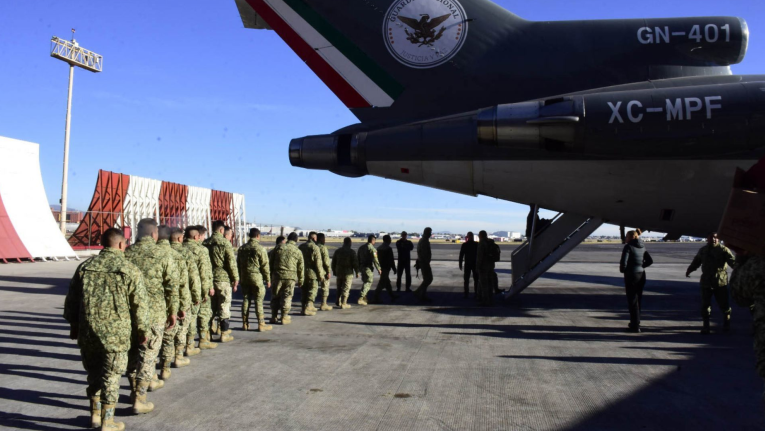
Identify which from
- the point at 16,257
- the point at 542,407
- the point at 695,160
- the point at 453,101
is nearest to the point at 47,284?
the point at 16,257

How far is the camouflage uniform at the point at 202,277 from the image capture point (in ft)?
21.7

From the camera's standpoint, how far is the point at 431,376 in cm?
580

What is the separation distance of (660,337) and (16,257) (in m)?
26.9

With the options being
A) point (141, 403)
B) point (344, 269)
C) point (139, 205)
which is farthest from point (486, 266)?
point (139, 205)

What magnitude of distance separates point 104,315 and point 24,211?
25.5m

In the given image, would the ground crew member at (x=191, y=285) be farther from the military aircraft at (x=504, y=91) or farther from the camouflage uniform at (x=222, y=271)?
the military aircraft at (x=504, y=91)

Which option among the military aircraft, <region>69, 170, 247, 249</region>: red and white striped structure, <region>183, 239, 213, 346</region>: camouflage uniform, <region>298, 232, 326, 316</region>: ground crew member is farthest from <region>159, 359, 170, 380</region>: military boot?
<region>69, 170, 247, 249</region>: red and white striped structure

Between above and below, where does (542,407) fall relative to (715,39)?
below

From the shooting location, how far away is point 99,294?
423 centimetres

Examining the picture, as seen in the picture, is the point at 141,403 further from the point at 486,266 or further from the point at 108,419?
the point at 486,266

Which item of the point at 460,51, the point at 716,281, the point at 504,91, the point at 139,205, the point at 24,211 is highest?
the point at 460,51

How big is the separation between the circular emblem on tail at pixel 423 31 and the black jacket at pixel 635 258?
471cm

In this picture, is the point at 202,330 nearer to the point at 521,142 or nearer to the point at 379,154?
the point at 379,154

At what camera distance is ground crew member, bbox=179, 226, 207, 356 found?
6.16 m
